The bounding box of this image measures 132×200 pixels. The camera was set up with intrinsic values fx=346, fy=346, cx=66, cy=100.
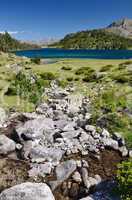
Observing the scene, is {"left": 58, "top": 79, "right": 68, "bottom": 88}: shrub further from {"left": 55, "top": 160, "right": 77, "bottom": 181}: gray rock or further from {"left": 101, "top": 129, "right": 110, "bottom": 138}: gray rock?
{"left": 55, "top": 160, "right": 77, "bottom": 181}: gray rock

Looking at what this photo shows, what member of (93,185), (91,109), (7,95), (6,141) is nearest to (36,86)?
(7,95)

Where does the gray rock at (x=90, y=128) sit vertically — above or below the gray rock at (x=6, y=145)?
above

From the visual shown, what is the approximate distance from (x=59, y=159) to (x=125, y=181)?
19.2 ft

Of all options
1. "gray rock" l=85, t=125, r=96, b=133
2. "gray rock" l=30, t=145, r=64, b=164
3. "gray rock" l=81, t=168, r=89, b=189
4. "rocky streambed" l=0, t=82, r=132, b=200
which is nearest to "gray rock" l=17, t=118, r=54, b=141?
"rocky streambed" l=0, t=82, r=132, b=200

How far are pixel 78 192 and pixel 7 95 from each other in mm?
24291

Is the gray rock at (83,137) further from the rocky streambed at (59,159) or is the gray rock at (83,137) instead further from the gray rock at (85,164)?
the gray rock at (85,164)

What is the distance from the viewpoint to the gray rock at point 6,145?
21.7m

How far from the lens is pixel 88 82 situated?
49.4 m

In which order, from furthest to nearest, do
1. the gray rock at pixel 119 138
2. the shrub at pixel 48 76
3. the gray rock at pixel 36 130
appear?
the shrub at pixel 48 76 → the gray rock at pixel 36 130 → the gray rock at pixel 119 138

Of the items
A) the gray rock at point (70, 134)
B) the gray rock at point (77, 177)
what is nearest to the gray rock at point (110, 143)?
the gray rock at point (70, 134)

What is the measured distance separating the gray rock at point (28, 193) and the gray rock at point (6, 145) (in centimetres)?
619

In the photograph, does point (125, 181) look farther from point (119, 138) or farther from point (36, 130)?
point (36, 130)

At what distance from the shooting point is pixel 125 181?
15.3 m

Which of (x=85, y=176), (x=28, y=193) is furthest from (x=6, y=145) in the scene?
(x=28, y=193)
